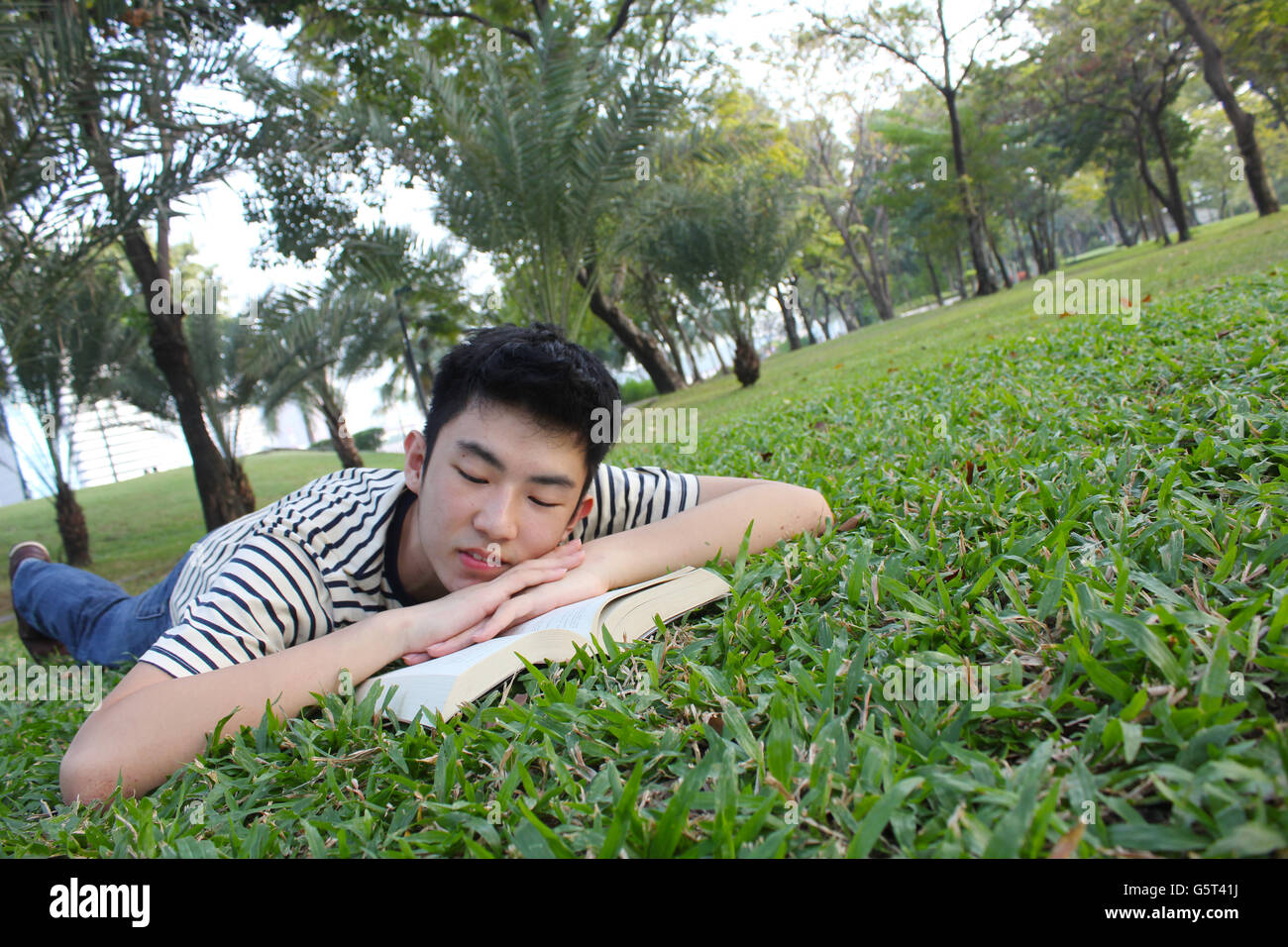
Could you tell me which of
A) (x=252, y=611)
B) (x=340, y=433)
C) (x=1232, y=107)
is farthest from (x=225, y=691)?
(x=1232, y=107)

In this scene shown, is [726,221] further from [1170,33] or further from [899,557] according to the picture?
[1170,33]

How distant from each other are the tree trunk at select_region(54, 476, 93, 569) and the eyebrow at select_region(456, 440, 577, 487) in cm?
1274

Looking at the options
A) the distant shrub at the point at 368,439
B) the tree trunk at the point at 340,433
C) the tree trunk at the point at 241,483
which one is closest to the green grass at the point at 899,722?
the tree trunk at the point at 241,483

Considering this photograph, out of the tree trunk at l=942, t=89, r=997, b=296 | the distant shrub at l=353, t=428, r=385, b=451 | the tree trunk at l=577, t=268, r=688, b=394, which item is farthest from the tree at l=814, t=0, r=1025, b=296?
the distant shrub at l=353, t=428, r=385, b=451

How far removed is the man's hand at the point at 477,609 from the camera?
5.92 ft

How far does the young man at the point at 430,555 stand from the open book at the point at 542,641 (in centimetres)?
11

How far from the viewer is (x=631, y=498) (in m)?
2.65

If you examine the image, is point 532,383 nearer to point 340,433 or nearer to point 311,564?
point 311,564

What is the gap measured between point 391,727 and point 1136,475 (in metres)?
2.00

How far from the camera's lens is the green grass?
36.5 inches

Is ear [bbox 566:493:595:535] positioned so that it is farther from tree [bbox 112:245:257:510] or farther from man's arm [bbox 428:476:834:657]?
tree [bbox 112:245:257:510]

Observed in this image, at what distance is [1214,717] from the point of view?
958 mm

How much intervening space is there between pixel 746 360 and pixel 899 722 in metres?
13.5

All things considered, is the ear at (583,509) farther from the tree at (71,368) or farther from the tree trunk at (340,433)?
the tree trunk at (340,433)
